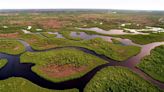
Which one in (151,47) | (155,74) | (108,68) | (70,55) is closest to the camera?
(155,74)

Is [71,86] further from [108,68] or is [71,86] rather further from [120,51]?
[120,51]

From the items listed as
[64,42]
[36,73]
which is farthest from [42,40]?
[36,73]

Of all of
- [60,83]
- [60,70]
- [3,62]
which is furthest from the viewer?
[3,62]

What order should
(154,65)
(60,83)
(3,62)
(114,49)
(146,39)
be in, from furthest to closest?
(146,39) < (114,49) < (3,62) < (154,65) < (60,83)

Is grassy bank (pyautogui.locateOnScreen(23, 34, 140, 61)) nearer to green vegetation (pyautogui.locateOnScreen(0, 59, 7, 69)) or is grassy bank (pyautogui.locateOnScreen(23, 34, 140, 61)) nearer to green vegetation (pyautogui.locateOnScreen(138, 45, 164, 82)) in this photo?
green vegetation (pyautogui.locateOnScreen(138, 45, 164, 82))

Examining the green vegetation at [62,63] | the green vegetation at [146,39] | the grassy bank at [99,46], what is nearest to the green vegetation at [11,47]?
the grassy bank at [99,46]

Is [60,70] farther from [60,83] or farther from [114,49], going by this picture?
[114,49]

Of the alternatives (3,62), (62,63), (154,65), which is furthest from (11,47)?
(154,65)
